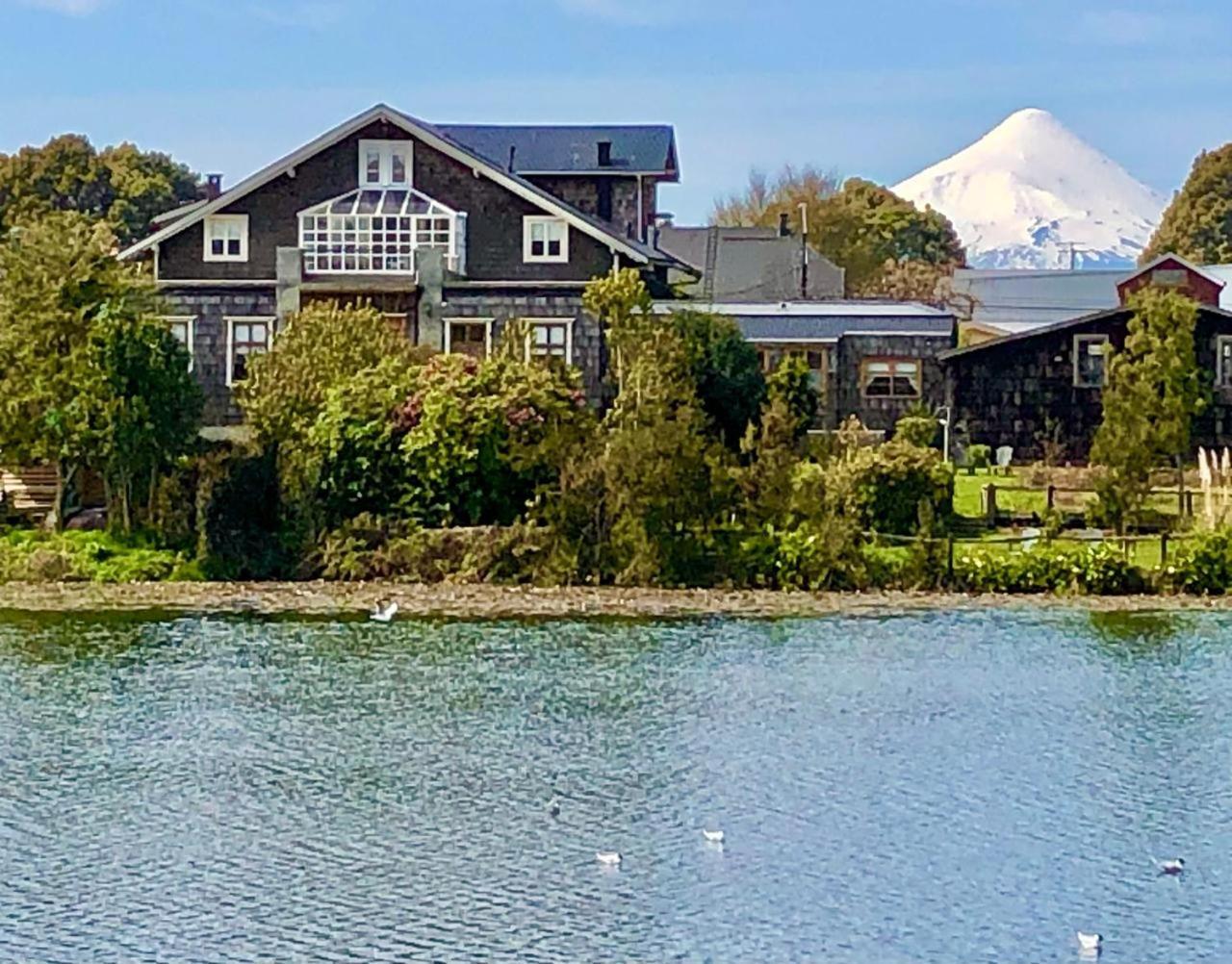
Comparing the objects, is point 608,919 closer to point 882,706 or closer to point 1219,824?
point 1219,824

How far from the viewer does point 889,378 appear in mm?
49219

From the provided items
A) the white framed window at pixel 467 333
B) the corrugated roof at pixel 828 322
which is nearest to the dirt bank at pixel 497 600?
the white framed window at pixel 467 333

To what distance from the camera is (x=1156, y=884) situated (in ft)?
56.9

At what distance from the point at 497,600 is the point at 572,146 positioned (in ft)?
97.2

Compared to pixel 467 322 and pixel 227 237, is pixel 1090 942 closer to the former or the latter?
pixel 467 322

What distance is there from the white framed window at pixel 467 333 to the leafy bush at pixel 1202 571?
1692 cm

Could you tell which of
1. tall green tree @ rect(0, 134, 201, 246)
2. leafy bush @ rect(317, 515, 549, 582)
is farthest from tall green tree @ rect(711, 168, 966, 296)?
leafy bush @ rect(317, 515, 549, 582)

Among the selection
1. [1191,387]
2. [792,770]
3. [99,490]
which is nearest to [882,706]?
[792,770]

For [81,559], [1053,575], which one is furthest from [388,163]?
[1053,575]

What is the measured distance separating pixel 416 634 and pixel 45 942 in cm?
1450

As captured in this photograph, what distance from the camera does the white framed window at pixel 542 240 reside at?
4697cm

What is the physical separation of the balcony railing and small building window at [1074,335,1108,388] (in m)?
11.7

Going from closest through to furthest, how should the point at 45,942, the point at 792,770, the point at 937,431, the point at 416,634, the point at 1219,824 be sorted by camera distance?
the point at 45,942, the point at 1219,824, the point at 792,770, the point at 416,634, the point at 937,431

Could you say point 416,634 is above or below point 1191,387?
below
